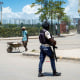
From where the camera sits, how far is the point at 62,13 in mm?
39719

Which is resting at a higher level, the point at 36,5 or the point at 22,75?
the point at 36,5

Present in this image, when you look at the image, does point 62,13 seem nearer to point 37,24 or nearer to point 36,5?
point 36,5

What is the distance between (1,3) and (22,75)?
49.2 metres

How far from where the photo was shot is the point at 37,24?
45344mm

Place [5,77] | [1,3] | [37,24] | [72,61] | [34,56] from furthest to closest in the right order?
[1,3] < [37,24] < [34,56] < [72,61] < [5,77]

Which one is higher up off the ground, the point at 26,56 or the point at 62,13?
the point at 62,13

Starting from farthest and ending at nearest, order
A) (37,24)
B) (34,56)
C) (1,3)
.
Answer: (1,3) < (37,24) < (34,56)

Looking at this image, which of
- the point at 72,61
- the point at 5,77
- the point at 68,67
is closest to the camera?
the point at 5,77

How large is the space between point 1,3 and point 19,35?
17234 millimetres

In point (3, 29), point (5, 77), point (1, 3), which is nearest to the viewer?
point (5, 77)

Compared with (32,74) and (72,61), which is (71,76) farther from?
(72,61)

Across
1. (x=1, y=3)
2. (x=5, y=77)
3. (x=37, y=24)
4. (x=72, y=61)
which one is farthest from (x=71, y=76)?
(x=1, y=3)

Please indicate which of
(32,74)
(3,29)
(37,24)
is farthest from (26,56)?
(37,24)

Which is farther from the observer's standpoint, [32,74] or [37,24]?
[37,24]
